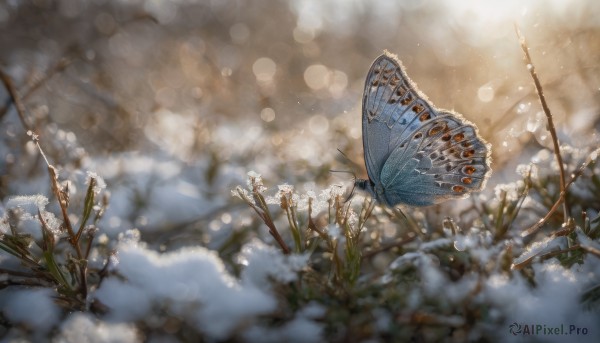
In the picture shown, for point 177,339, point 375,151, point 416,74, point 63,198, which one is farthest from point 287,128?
point 177,339

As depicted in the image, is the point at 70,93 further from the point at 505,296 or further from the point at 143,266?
the point at 505,296

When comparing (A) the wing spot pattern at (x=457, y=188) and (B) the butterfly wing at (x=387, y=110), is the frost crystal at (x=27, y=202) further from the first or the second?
(A) the wing spot pattern at (x=457, y=188)

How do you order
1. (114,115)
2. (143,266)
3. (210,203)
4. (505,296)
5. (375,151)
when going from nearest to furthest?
1. (505,296)
2. (143,266)
3. (375,151)
4. (210,203)
5. (114,115)

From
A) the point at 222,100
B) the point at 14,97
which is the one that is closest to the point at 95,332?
the point at 14,97

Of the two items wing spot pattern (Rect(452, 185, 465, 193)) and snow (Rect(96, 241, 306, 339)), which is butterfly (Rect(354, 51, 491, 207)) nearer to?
wing spot pattern (Rect(452, 185, 465, 193))

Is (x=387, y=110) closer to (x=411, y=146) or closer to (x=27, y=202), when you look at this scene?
(x=411, y=146)
